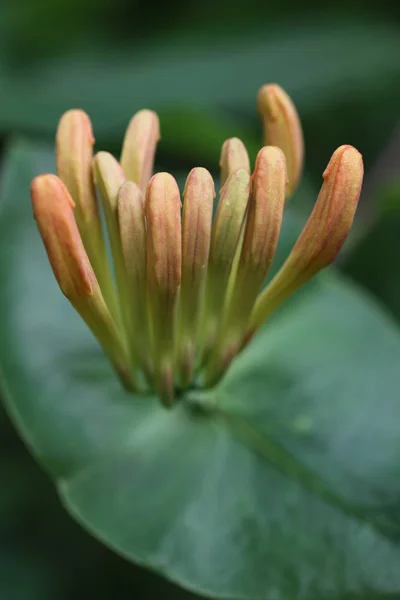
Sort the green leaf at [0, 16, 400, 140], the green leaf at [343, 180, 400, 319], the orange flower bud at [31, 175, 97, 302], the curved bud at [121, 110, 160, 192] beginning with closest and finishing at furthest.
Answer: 1. the orange flower bud at [31, 175, 97, 302]
2. the curved bud at [121, 110, 160, 192]
3. the green leaf at [343, 180, 400, 319]
4. the green leaf at [0, 16, 400, 140]

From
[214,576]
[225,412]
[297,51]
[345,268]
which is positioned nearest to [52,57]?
[297,51]

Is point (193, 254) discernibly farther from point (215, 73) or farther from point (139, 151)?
point (215, 73)

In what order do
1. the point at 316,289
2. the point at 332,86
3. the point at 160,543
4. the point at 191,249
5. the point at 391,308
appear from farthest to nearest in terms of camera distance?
the point at 332,86
the point at 391,308
the point at 316,289
the point at 160,543
the point at 191,249

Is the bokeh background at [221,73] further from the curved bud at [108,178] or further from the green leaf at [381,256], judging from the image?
the curved bud at [108,178]

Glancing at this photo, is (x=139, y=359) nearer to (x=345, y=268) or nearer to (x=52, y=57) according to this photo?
(x=345, y=268)

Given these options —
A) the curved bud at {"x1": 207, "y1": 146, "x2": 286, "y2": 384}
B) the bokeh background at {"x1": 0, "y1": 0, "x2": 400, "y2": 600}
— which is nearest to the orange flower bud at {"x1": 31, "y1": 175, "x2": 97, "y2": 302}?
the curved bud at {"x1": 207, "y1": 146, "x2": 286, "y2": 384}

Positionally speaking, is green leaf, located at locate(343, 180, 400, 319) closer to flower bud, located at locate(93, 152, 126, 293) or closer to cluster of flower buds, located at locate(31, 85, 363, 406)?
cluster of flower buds, located at locate(31, 85, 363, 406)

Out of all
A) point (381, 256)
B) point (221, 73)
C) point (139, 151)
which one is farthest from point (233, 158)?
point (221, 73)

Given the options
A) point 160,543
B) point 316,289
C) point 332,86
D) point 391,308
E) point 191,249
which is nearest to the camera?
point 191,249
